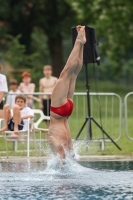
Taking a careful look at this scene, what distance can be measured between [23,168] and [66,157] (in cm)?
141

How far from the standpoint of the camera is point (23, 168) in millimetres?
12414

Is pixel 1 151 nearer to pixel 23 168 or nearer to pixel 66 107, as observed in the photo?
pixel 23 168

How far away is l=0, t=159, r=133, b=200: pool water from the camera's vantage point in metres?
A: 9.13

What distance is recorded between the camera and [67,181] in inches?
411

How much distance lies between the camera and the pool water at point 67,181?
913cm

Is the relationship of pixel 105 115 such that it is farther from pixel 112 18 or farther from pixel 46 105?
pixel 112 18

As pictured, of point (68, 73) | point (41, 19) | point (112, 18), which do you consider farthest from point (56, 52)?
point (68, 73)

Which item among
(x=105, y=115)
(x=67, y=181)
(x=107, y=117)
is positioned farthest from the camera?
(x=107, y=117)

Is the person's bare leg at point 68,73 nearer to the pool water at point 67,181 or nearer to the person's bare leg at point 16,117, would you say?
the pool water at point 67,181

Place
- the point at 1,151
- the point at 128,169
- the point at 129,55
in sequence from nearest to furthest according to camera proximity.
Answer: the point at 128,169 → the point at 1,151 → the point at 129,55

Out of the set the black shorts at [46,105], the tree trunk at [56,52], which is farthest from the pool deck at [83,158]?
the tree trunk at [56,52]

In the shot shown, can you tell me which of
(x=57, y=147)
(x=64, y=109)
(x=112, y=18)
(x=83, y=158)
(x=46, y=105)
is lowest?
(x=83, y=158)

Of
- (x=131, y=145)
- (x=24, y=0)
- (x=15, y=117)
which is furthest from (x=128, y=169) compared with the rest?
(x=24, y=0)

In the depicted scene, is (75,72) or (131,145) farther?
(131,145)
